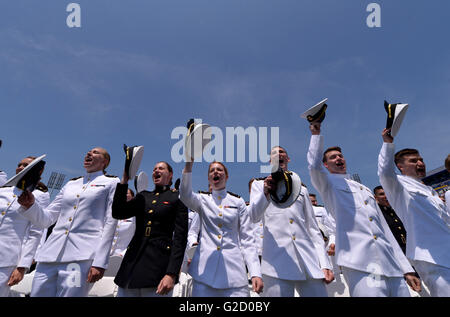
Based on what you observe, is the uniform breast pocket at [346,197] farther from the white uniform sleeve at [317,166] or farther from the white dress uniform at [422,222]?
the white dress uniform at [422,222]

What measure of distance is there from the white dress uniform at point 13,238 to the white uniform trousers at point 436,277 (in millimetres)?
6504

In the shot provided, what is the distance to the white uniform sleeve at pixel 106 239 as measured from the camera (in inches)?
131

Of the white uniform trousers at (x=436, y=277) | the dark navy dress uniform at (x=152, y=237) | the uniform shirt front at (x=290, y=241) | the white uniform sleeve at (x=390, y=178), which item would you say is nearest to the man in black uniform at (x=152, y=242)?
the dark navy dress uniform at (x=152, y=237)

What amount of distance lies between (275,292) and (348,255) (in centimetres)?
118

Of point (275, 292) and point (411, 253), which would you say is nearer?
point (275, 292)

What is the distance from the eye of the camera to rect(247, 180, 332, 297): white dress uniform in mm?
3188

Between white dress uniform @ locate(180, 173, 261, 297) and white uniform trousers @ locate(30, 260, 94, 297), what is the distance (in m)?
1.56

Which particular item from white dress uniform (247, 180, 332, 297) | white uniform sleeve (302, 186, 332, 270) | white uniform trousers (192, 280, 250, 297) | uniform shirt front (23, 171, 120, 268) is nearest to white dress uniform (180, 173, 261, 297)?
white uniform trousers (192, 280, 250, 297)

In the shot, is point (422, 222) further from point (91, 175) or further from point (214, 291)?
point (91, 175)

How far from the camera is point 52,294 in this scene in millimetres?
3176

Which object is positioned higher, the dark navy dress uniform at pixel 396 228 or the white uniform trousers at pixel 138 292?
the dark navy dress uniform at pixel 396 228
